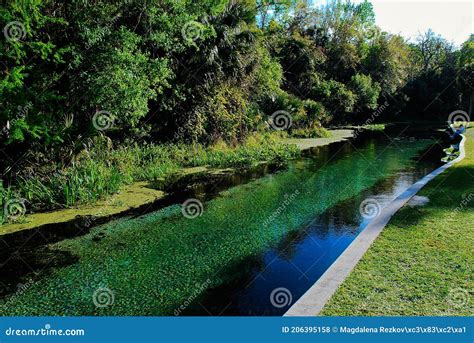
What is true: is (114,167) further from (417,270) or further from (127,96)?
(417,270)

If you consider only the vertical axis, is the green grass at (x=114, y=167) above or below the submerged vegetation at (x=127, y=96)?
below

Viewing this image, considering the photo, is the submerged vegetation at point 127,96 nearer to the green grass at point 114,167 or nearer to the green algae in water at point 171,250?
the green grass at point 114,167

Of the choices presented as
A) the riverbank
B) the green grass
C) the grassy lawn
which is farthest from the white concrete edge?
the green grass

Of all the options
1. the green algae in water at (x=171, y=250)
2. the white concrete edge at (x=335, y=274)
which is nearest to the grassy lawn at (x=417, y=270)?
the white concrete edge at (x=335, y=274)

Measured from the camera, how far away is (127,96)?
10.3m

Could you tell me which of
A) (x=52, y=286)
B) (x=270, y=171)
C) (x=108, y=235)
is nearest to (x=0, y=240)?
(x=108, y=235)

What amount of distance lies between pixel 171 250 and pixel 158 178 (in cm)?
617

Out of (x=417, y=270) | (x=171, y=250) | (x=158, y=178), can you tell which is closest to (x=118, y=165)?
(x=158, y=178)

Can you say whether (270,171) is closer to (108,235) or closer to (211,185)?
(211,185)

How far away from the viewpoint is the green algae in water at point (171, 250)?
17.3ft

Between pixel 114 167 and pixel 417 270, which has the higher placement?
pixel 114 167

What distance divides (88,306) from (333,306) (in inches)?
125

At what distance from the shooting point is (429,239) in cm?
611

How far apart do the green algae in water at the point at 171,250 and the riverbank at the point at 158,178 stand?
101cm
